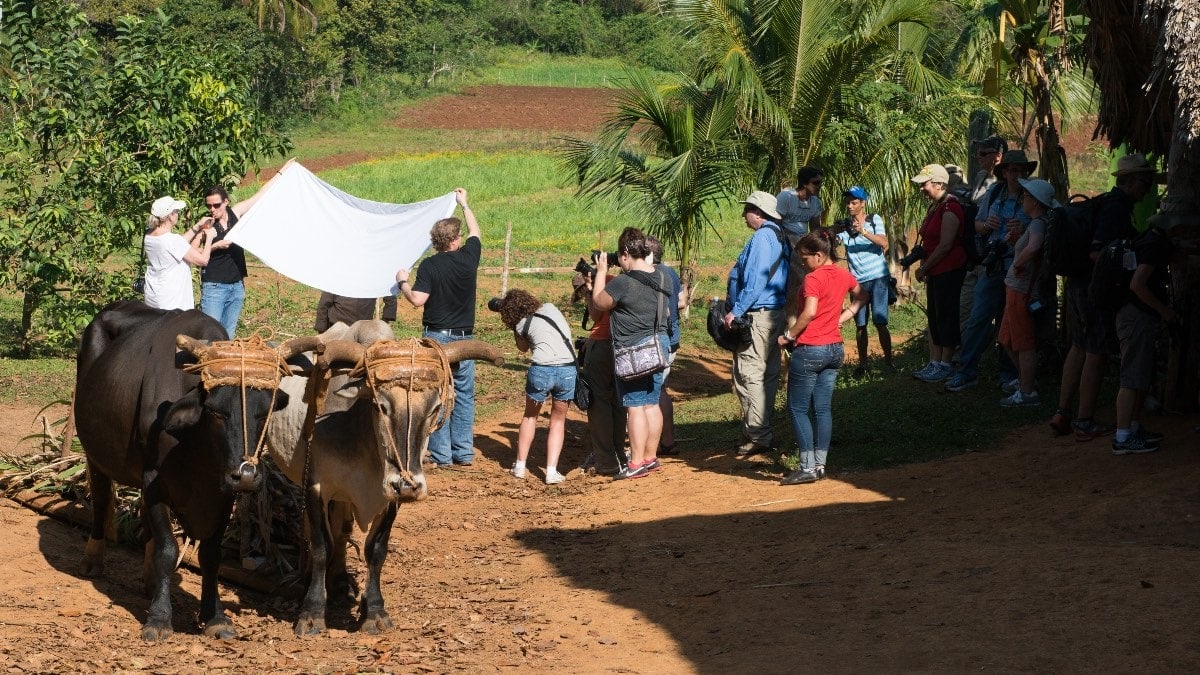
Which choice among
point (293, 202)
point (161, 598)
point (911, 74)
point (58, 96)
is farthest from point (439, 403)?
point (911, 74)

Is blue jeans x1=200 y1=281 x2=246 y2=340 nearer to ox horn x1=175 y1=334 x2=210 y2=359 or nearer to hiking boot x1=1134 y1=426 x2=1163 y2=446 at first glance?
ox horn x1=175 y1=334 x2=210 y2=359

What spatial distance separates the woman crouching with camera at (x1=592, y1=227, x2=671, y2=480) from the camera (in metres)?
10.8

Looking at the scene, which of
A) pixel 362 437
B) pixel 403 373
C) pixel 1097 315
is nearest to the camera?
pixel 403 373

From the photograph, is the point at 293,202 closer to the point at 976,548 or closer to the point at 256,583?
the point at 256,583

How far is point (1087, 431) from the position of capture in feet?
33.7

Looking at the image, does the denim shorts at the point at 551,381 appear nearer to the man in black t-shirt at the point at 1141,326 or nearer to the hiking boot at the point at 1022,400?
the hiking boot at the point at 1022,400

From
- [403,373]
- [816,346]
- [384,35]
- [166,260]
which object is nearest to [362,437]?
[403,373]

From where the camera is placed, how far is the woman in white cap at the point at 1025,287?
36.3 feet

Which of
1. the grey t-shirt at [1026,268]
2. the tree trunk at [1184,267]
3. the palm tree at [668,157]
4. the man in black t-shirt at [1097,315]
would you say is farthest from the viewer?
the palm tree at [668,157]

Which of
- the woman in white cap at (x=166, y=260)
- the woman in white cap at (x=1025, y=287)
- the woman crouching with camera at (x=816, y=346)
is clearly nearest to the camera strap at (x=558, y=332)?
the woman crouching with camera at (x=816, y=346)

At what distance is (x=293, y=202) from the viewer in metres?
11.4

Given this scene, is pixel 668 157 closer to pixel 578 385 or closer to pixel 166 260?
pixel 578 385

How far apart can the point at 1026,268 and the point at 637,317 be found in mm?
3405

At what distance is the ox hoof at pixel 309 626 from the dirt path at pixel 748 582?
9 centimetres
